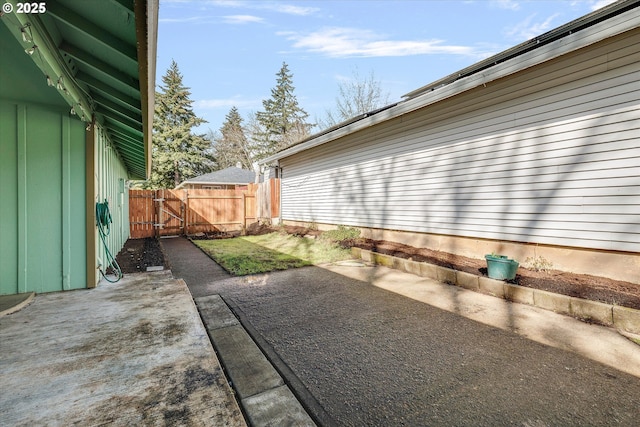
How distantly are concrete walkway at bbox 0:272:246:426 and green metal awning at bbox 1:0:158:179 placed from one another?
1901 mm

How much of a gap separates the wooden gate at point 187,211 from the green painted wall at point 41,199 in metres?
7.79

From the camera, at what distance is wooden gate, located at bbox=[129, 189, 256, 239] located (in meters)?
10.2

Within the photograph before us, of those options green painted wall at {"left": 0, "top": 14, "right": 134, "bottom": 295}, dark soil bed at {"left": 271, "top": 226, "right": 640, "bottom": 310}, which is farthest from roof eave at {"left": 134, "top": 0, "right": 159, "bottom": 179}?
dark soil bed at {"left": 271, "top": 226, "right": 640, "bottom": 310}

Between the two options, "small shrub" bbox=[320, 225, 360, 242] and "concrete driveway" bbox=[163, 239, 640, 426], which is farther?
"small shrub" bbox=[320, 225, 360, 242]

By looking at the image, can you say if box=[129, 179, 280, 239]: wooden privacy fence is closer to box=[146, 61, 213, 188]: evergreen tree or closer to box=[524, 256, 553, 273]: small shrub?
box=[524, 256, 553, 273]: small shrub

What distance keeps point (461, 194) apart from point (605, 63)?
96.3 inches

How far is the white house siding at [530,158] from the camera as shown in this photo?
3.39m

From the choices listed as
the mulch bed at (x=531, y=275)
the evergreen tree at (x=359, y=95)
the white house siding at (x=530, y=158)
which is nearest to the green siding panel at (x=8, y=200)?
the mulch bed at (x=531, y=275)

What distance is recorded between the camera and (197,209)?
1122cm

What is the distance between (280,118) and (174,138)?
10.6 meters

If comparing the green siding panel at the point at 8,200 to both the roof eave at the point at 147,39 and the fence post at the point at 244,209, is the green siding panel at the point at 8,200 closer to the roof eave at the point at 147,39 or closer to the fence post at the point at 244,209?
the roof eave at the point at 147,39

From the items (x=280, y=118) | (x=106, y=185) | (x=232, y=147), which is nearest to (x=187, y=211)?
(x=106, y=185)

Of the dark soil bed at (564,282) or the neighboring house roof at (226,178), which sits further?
the neighboring house roof at (226,178)

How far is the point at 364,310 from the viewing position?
329 cm
